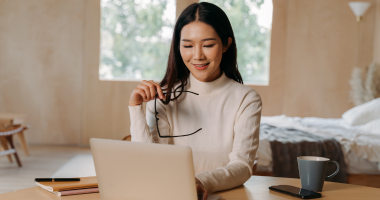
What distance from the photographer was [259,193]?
979 mm

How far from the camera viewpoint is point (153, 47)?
5094 mm

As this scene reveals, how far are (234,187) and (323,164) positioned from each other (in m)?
0.24

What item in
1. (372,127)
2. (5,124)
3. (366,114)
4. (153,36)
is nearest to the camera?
(372,127)

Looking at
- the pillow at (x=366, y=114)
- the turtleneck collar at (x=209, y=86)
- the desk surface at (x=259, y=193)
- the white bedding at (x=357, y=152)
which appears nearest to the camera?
the desk surface at (x=259, y=193)

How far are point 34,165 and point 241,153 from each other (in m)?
3.22

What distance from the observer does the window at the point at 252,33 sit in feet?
16.7

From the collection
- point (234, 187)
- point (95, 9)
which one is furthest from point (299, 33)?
point (234, 187)

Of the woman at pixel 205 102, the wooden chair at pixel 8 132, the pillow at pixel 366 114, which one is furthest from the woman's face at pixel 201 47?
the wooden chair at pixel 8 132

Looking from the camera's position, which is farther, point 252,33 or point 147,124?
point 252,33

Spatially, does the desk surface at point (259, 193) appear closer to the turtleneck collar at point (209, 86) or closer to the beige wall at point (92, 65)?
the turtleneck collar at point (209, 86)

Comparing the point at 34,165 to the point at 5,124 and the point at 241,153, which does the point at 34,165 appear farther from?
the point at 241,153

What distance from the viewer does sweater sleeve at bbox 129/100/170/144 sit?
45.4 inches

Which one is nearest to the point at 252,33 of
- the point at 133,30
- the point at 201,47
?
the point at 133,30

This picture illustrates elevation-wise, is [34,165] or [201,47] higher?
[201,47]
